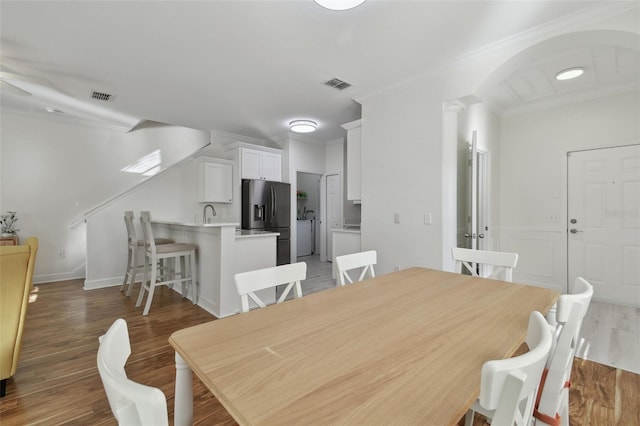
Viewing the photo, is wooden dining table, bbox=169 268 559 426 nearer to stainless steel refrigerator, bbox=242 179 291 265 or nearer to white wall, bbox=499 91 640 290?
white wall, bbox=499 91 640 290

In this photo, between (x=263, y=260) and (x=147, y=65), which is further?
(x=263, y=260)

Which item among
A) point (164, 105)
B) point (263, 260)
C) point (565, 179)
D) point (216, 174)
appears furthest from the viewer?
point (216, 174)

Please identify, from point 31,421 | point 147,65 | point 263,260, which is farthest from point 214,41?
point 31,421

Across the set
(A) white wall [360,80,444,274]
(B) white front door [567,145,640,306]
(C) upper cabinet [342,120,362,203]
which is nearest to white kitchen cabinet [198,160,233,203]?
(C) upper cabinet [342,120,362,203]

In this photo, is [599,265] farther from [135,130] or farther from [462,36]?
[135,130]

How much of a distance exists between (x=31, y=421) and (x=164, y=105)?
3751 millimetres

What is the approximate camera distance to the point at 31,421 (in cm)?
160

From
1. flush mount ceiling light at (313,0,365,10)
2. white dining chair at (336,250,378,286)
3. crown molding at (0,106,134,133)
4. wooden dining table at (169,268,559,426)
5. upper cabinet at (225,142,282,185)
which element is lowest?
wooden dining table at (169,268,559,426)

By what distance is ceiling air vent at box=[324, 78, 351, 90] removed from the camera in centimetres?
321

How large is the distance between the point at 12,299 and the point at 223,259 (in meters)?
1.56

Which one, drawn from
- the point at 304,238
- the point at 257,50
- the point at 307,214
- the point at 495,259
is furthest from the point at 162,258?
the point at 307,214

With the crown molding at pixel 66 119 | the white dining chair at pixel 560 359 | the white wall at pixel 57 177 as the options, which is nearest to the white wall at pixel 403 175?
the white dining chair at pixel 560 359

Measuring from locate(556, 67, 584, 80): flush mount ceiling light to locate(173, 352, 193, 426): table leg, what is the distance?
4338 mm

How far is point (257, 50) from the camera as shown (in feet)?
8.63
